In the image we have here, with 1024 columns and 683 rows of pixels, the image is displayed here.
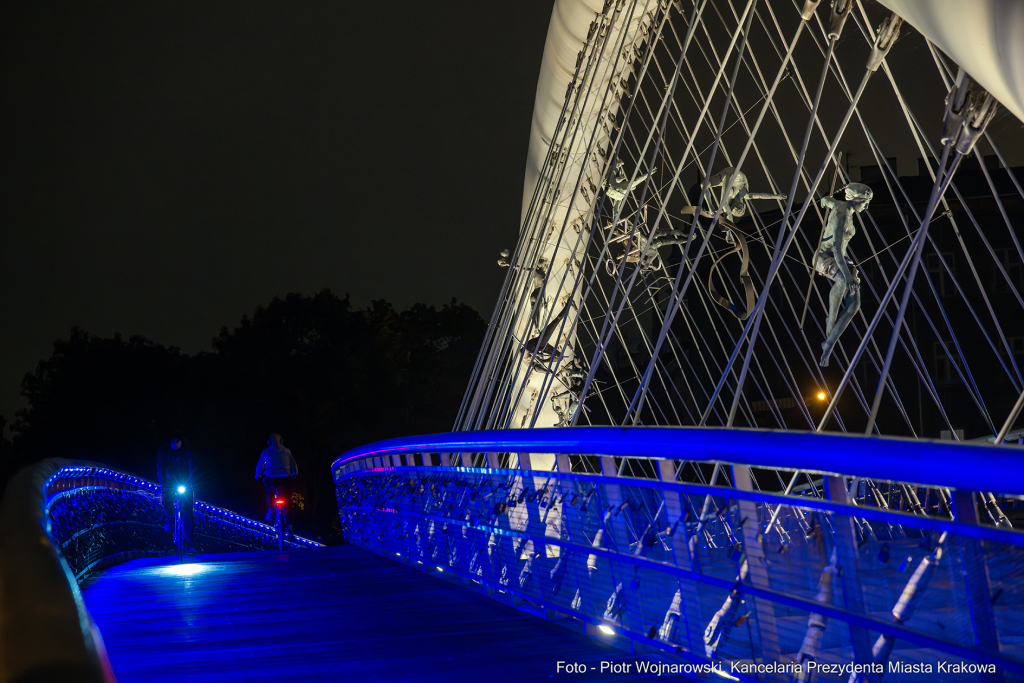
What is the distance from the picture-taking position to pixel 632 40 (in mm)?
14688

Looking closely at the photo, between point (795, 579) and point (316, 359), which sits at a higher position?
point (316, 359)

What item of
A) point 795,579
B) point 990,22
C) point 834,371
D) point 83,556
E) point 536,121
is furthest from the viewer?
point 834,371

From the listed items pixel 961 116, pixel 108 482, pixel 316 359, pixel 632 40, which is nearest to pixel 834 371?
pixel 316 359

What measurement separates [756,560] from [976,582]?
1.07m

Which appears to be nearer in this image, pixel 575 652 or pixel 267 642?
pixel 575 652

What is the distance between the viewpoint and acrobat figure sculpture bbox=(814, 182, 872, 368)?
9.24 m

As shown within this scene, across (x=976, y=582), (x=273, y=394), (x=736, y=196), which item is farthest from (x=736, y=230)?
(x=273, y=394)

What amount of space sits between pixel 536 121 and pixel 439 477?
40.9 ft

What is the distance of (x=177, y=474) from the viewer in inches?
529

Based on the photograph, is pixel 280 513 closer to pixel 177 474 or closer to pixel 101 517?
pixel 177 474

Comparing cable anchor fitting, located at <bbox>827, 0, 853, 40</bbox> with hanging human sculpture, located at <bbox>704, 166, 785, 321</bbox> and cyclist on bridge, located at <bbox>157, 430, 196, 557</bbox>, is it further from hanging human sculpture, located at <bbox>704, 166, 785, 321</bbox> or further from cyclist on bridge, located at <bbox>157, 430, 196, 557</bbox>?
cyclist on bridge, located at <bbox>157, 430, 196, 557</bbox>

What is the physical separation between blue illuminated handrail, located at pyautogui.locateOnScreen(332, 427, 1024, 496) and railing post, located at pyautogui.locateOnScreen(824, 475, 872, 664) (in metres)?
0.13

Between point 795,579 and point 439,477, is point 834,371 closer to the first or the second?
point 439,477

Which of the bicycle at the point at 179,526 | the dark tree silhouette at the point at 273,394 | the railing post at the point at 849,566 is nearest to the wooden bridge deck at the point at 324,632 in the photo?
the railing post at the point at 849,566
